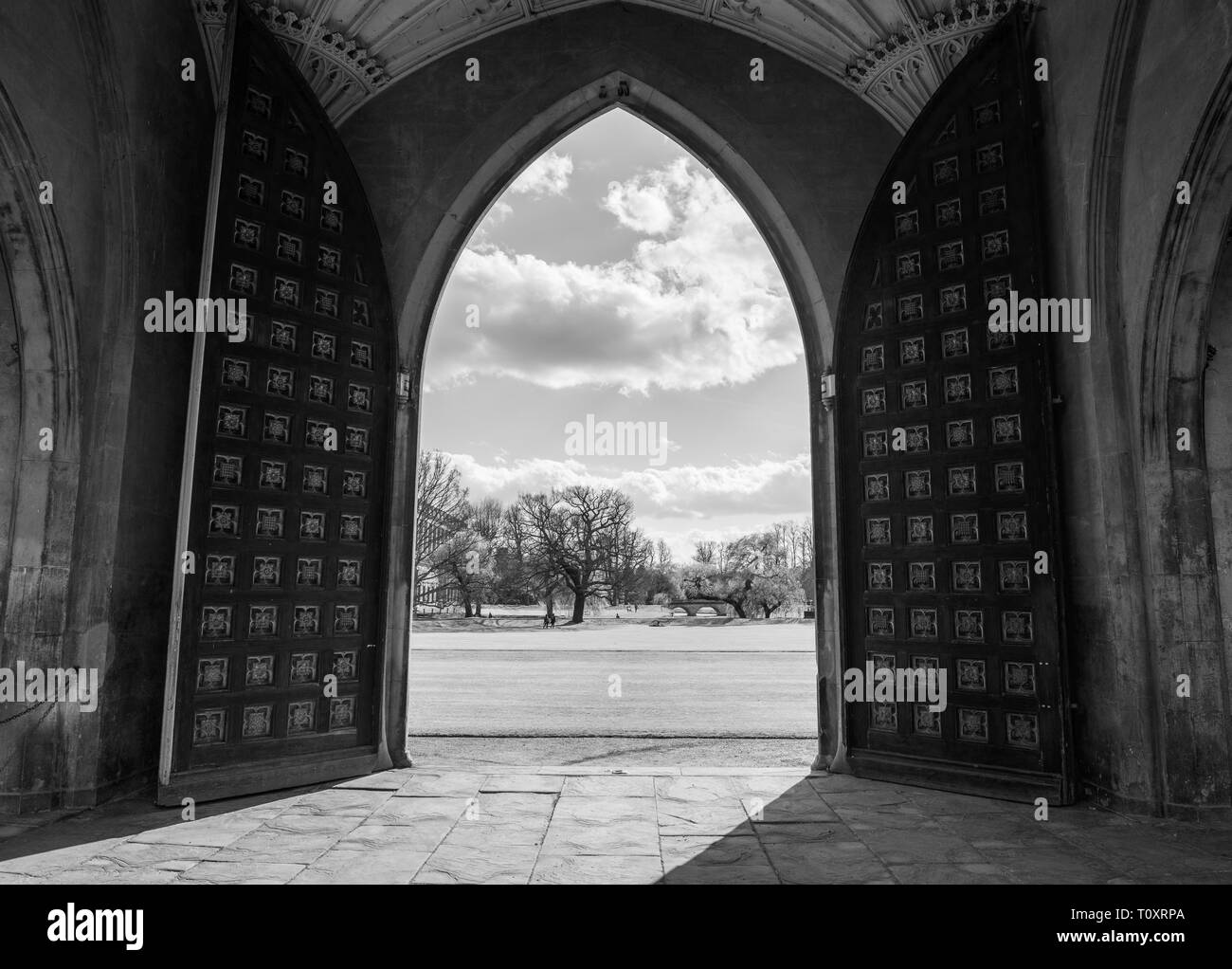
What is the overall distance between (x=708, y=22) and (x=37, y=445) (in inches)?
331

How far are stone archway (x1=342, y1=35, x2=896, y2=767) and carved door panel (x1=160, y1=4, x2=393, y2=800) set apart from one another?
304 mm

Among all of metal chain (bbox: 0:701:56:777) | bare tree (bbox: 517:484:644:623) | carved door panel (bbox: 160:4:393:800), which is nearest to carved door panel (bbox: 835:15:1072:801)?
carved door panel (bbox: 160:4:393:800)

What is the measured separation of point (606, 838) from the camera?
5555 millimetres

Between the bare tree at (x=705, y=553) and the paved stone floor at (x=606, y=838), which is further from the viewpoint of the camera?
the bare tree at (x=705, y=553)

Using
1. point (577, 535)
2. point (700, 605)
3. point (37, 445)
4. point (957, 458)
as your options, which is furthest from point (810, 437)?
point (700, 605)

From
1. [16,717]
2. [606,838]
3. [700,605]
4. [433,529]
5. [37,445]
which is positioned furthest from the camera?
[700,605]

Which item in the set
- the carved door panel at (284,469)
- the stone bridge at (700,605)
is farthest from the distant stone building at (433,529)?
the carved door panel at (284,469)

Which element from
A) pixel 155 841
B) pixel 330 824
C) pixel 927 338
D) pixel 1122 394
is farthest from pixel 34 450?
pixel 1122 394

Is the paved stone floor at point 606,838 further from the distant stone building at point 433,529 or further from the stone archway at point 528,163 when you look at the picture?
the distant stone building at point 433,529

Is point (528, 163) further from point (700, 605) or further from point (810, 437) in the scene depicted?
point (700, 605)

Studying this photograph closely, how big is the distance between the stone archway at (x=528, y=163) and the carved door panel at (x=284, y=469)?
30 cm

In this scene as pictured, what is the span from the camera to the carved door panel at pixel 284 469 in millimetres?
6996

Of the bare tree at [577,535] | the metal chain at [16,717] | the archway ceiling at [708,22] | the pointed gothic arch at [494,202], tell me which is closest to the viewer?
the metal chain at [16,717]
